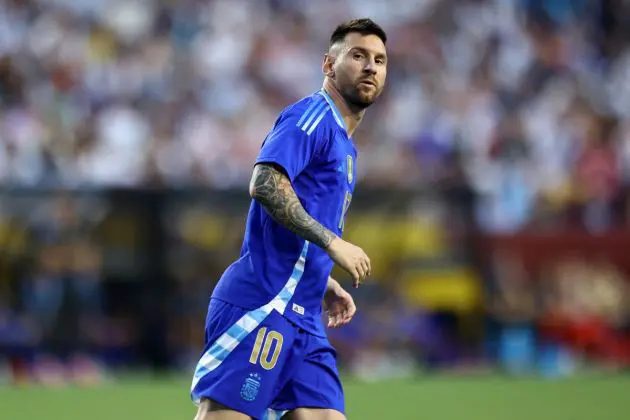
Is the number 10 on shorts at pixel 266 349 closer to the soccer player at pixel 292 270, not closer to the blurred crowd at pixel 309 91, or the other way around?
the soccer player at pixel 292 270

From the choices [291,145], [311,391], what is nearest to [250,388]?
[311,391]

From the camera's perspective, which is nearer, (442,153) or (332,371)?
(332,371)

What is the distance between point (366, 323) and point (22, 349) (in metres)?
3.49

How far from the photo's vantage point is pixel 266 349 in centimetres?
A: 514

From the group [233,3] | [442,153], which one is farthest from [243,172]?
[233,3]

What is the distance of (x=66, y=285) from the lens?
12.7 metres

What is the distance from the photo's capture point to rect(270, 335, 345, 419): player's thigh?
5.28 metres

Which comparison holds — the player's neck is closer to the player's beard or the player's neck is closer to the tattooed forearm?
the player's beard

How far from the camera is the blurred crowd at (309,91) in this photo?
14.6 m

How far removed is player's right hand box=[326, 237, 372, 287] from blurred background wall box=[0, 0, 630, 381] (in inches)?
322

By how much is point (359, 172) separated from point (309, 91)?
284 centimetres

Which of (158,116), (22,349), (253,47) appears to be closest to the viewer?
(22,349)

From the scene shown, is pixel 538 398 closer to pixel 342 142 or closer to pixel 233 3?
pixel 342 142

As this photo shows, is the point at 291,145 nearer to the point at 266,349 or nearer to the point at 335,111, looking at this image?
the point at 335,111
